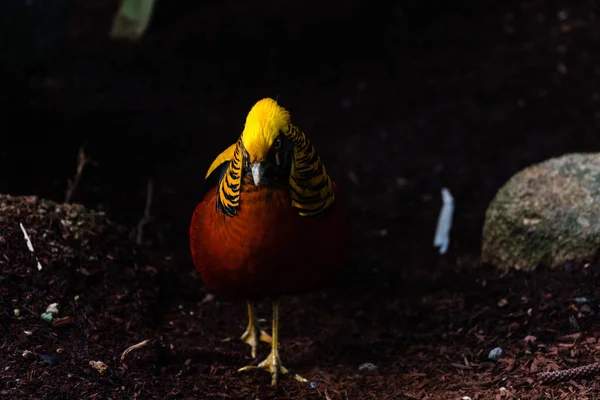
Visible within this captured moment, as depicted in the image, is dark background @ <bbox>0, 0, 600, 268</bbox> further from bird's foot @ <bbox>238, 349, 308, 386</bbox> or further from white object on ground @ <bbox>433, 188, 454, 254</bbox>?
bird's foot @ <bbox>238, 349, 308, 386</bbox>

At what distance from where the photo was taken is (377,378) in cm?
352

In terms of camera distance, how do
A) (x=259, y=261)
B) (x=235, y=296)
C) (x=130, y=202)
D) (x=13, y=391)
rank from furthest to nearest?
(x=130, y=202), (x=235, y=296), (x=259, y=261), (x=13, y=391)

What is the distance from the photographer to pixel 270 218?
3.13m

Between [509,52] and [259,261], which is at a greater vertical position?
[509,52]

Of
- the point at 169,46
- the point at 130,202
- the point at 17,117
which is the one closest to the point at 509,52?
the point at 169,46

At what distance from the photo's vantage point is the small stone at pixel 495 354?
137 inches

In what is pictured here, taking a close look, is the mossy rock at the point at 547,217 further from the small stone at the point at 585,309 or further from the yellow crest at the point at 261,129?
the yellow crest at the point at 261,129

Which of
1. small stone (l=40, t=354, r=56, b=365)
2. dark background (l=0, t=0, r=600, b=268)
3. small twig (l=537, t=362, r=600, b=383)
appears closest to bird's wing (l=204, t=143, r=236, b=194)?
small stone (l=40, t=354, r=56, b=365)

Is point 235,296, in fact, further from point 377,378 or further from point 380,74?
point 380,74

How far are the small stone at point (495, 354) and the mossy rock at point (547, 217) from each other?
2.35ft

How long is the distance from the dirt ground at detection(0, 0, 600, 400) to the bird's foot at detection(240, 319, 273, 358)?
0.16ft

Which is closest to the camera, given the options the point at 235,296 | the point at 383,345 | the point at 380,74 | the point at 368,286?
the point at 235,296

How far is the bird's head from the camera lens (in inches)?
114

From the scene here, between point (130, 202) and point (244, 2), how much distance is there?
10.6 ft
